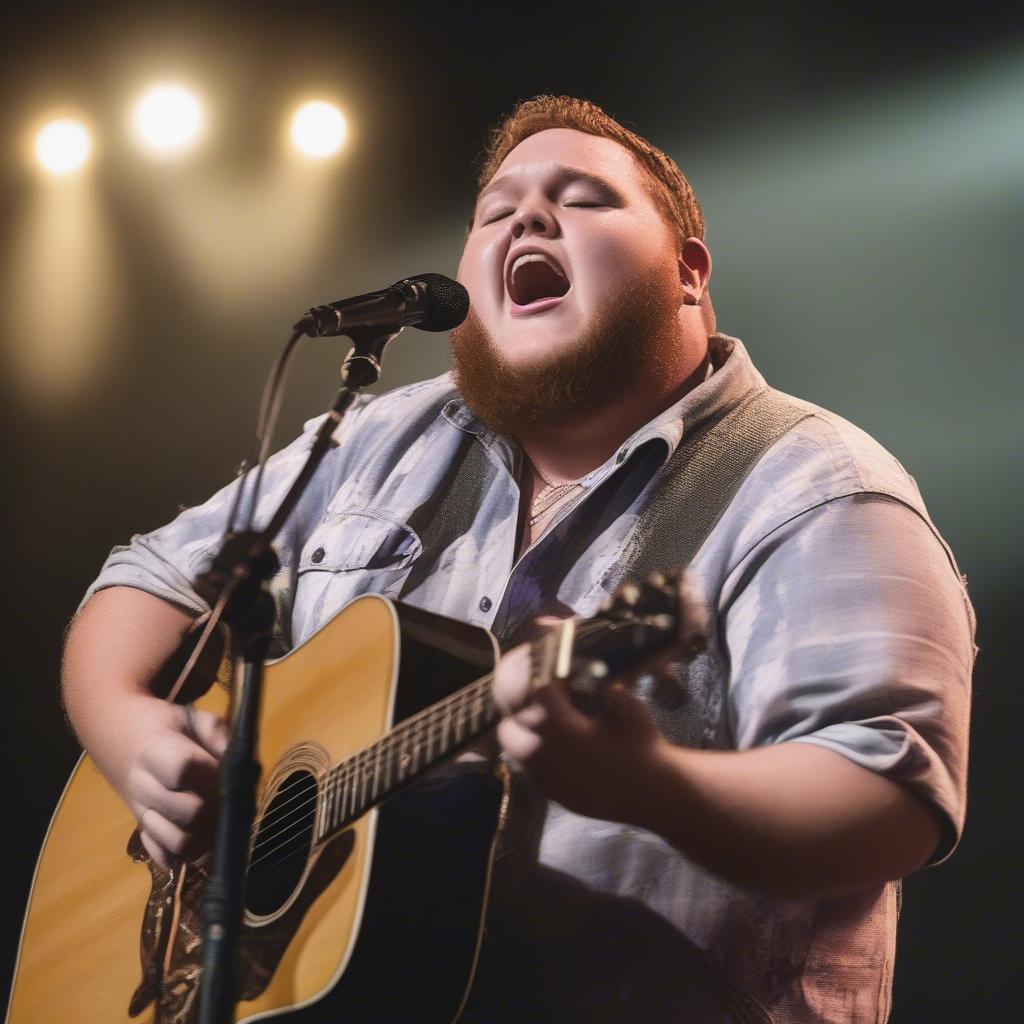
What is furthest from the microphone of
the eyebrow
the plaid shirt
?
the eyebrow

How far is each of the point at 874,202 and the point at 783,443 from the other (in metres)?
0.91

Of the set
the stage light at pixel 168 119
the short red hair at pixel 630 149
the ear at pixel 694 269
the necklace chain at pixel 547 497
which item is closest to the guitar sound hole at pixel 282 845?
the necklace chain at pixel 547 497

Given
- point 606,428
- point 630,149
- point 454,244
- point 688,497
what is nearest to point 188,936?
point 688,497

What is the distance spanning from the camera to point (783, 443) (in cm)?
193

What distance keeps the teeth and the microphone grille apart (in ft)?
1.17

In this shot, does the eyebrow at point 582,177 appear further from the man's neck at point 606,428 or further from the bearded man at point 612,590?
the man's neck at point 606,428

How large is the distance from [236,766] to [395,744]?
0.79 ft

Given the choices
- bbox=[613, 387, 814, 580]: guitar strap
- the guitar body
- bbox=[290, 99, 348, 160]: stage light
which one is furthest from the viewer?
bbox=[290, 99, 348, 160]: stage light

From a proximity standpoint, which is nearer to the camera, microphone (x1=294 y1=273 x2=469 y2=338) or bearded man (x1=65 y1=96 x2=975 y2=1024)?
bearded man (x1=65 y1=96 x2=975 y2=1024)

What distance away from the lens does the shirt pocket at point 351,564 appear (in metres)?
2.15

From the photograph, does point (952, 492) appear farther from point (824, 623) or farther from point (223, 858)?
point (223, 858)

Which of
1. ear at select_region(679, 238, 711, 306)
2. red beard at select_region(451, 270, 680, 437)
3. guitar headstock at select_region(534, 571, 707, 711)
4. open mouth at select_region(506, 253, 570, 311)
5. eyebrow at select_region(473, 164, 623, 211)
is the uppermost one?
eyebrow at select_region(473, 164, 623, 211)

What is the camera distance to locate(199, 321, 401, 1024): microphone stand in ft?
4.05

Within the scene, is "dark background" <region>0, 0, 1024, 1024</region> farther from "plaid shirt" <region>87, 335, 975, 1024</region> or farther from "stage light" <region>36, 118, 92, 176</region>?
"plaid shirt" <region>87, 335, 975, 1024</region>
